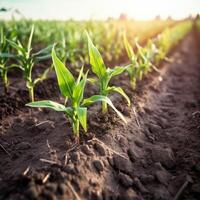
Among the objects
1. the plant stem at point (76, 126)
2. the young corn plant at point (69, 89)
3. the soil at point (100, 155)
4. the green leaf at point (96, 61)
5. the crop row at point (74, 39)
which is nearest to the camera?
the soil at point (100, 155)

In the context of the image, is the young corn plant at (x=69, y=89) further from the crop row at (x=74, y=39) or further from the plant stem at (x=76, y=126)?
the crop row at (x=74, y=39)

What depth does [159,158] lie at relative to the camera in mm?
2254

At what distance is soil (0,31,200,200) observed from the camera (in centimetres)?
167

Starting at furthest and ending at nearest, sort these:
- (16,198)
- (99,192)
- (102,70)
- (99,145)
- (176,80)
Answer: (176,80), (102,70), (99,145), (99,192), (16,198)

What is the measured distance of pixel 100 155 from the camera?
2.04 metres

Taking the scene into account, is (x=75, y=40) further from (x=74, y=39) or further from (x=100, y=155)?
(x=100, y=155)

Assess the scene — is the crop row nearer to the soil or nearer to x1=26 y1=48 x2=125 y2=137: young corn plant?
the soil

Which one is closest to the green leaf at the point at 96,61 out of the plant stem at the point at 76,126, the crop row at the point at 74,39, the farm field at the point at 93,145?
the farm field at the point at 93,145

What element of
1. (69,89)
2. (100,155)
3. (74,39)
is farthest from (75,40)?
(100,155)

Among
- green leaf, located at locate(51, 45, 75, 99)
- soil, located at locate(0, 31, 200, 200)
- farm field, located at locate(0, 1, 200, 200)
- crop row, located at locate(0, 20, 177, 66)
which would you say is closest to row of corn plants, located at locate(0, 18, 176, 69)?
crop row, located at locate(0, 20, 177, 66)

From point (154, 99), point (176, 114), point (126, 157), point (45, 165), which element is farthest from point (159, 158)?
point (154, 99)

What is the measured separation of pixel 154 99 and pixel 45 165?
7.17ft

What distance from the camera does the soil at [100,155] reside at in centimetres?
167

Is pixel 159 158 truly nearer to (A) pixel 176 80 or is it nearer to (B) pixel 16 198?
(B) pixel 16 198
